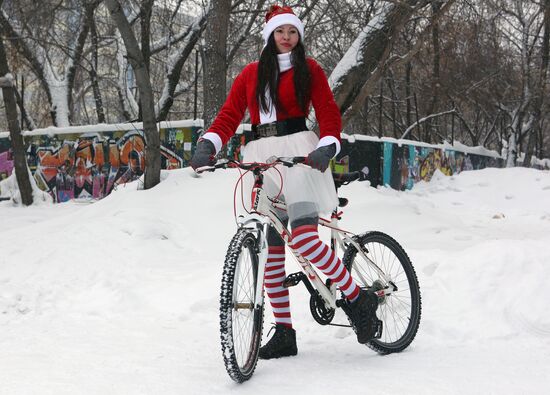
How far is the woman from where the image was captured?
3033 mm

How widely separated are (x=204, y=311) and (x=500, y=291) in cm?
207

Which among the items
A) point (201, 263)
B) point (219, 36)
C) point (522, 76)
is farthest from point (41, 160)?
point (522, 76)

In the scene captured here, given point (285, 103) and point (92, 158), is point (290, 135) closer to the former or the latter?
point (285, 103)

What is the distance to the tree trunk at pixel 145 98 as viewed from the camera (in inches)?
336

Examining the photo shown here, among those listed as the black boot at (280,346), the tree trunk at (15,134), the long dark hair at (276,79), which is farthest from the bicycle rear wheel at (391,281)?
the tree trunk at (15,134)

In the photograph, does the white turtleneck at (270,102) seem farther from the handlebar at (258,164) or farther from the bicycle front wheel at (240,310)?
the bicycle front wheel at (240,310)

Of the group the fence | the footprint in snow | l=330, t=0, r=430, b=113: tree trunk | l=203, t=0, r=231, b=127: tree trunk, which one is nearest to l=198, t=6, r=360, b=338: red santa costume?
the footprint in snow

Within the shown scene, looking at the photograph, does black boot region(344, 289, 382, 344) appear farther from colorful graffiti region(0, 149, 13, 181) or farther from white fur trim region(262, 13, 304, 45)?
colorful graffiti region(0, 149, 13, 181)

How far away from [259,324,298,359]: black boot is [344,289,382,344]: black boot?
359mm

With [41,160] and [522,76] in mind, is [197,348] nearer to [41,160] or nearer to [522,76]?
[41,160]

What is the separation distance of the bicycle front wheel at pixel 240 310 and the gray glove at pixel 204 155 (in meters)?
0.37

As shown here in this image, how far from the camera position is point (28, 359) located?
10.1ft

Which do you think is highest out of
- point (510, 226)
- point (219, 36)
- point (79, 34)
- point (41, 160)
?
point (79, 34)

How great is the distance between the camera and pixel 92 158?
47.3 feet
